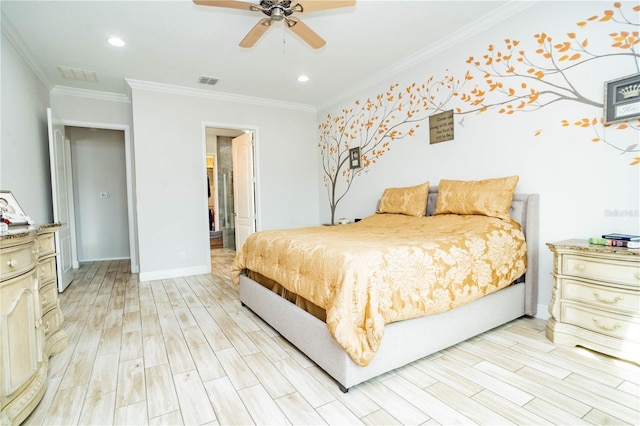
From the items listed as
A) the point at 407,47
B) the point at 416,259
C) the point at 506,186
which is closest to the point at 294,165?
the point at 407,47

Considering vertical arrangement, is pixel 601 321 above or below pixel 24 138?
below

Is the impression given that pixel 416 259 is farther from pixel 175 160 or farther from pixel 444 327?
pixel 175 160

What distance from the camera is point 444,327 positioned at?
2004 millimetres

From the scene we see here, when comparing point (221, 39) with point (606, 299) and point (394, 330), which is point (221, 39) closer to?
point (394, 330)

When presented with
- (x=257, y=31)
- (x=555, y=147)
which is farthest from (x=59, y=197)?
(x=555, y=147)

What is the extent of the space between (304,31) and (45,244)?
98.0 inches

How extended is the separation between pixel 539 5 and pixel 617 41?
67 cm

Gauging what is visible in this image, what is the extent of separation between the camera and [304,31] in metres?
2.40

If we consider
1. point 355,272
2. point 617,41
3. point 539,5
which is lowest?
point 355,272

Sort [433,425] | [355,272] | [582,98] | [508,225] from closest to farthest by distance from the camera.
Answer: [433,425]
[355,272]
[582,98]
[508,225]

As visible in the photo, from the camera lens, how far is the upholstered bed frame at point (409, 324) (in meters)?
1.71

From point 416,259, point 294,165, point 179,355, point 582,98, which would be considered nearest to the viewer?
point 416,259

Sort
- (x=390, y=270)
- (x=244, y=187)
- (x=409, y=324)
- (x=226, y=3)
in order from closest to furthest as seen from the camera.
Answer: (x=390, y=270), (x=409, y=324), (x=226, y=3), (x=244, y=187)

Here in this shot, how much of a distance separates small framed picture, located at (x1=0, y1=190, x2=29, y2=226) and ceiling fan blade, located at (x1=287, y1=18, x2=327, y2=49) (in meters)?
2.43
